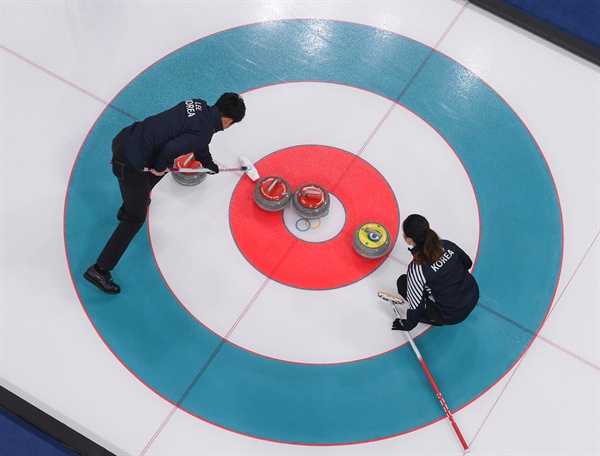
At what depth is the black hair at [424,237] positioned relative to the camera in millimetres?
5379

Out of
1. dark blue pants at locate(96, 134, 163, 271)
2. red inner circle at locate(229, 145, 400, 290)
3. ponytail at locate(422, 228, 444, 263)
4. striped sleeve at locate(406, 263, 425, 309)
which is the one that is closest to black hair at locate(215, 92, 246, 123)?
dark blue pants at locate(96, 134, 163, 271)

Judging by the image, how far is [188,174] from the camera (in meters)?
6.81

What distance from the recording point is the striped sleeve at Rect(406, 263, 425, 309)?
5645 mm

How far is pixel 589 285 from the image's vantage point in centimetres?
668

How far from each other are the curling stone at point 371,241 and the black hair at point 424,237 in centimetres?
101

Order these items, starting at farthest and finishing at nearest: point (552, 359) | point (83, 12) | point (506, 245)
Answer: point (83, 12)
point (506, 245)
point (552, 359)

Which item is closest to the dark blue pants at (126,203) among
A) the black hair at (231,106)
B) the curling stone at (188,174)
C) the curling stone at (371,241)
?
the curling stone at (188,174)

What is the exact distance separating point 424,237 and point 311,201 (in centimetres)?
146

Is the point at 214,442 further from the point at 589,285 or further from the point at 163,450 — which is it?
the point at 589,285

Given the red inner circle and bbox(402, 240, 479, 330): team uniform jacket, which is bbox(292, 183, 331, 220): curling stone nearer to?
the red inner circle

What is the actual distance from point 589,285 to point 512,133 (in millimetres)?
1689

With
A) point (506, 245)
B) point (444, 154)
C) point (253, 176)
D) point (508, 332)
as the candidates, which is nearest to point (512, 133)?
point (444, 154)

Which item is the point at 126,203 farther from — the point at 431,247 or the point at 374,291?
the point at 431,247

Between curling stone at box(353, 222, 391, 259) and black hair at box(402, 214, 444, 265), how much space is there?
1.01 m
